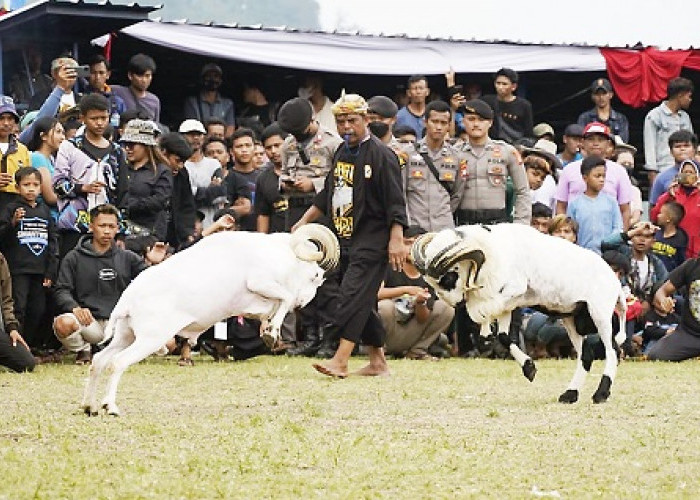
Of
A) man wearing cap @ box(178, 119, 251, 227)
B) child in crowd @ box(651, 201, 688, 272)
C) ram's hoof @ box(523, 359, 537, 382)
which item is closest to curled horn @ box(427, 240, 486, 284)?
Result: ram's hoof @ box(523, 359, 537, 382)

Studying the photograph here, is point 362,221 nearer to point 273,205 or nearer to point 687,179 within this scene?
point 273,205

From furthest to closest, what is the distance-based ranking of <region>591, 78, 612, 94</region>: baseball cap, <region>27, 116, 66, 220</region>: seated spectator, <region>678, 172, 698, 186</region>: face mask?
1. <region>591, 78, 612, 94</region>: baseball cap
2. <region>678, 172, 698, 186</region>: face mask
3. <region>27, 116, 66, 220</region>: seated spectator

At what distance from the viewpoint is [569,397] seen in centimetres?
1087

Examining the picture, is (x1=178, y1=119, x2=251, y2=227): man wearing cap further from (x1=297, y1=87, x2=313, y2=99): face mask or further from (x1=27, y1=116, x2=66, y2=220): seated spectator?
(x1=297, y1=87, x2=313, y2=99): face mask

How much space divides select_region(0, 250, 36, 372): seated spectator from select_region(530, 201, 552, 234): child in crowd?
19.4 feet

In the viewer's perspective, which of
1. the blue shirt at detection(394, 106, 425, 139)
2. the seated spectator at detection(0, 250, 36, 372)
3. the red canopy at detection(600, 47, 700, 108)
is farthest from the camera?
the red canopy at detection(600, 47, 700, 108)

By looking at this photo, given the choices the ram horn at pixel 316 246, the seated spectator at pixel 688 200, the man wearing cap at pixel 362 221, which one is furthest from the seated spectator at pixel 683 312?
the ram horn at pixel 316 246

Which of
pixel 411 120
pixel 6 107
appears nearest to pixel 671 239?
pixel 411 120

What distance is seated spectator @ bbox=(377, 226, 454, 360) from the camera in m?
15.6

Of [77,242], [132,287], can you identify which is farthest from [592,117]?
[132,287]

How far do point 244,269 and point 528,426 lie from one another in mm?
2600

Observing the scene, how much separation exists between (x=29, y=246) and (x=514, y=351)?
224 inches

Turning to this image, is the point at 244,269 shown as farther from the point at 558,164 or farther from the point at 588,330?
the point at 558,164

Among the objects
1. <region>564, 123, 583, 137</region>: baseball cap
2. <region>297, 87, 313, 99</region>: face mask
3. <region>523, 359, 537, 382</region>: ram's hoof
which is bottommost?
<region>523, 359, 537, 382</region>: ram's hoof
